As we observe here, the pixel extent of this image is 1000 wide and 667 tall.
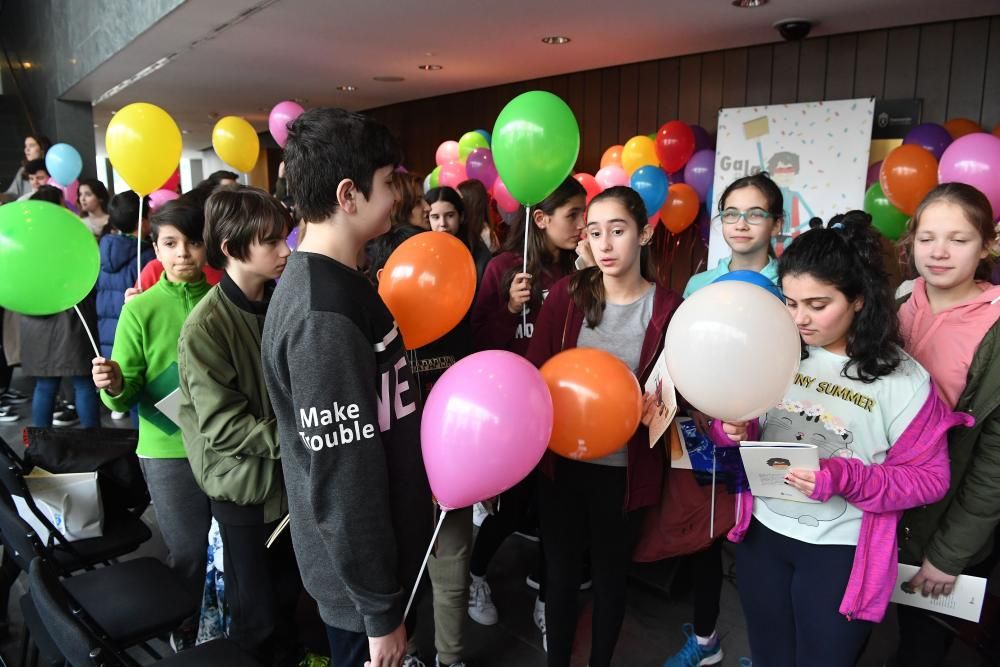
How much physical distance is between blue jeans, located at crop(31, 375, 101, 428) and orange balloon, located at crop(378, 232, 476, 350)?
10.3 ft

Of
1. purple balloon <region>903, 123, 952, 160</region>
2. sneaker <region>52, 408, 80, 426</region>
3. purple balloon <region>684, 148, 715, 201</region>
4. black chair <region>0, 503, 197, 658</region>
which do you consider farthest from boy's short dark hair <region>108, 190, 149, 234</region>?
purple balloon <region>903, 123, 952, 160</region>

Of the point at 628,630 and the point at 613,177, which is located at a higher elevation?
the point at 613,177

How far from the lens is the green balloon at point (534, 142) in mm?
1838

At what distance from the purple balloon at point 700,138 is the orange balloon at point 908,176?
1922mm

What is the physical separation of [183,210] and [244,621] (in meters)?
1.23

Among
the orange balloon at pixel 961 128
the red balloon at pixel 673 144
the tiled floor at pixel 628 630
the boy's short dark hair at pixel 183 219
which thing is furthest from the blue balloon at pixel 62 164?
the orange balloon at pixel 961 128

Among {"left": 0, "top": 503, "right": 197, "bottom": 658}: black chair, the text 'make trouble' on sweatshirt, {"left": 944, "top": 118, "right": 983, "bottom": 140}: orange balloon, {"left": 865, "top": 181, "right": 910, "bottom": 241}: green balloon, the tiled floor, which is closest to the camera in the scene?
the text 'make trouble' on sweatshirt

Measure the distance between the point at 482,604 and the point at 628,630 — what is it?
52 cm

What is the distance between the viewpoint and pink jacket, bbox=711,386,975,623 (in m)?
1.23

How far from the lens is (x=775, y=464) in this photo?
4.19ft

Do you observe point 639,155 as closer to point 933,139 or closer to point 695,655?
point 933,139

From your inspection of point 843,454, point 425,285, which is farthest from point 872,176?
point 425,285

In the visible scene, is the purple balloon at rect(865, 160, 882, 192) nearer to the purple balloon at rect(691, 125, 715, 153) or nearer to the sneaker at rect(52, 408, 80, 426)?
the purple balloon at rect(691, 125, 715, 153)

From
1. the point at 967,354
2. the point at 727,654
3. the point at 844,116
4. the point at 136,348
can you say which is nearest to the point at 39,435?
the point at 136,348
